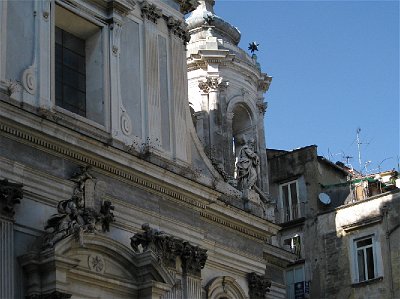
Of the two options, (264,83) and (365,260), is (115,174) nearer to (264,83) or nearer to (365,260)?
(264,83)

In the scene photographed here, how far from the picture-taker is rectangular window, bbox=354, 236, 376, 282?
31969mm

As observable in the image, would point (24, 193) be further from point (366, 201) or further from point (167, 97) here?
point (366, 201)

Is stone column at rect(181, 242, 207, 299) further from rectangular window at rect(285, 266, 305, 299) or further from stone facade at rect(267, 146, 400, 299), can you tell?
rectangular window at rect(285, 266, 305, 299)

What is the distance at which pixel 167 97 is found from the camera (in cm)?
2434

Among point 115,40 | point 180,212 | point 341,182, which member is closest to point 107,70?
point 115,40

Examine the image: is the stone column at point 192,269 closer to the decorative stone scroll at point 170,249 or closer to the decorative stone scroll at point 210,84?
the decorative stone scroll at point 170,249

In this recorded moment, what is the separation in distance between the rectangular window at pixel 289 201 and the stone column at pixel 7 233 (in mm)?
16404

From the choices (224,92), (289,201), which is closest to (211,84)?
(224,92)

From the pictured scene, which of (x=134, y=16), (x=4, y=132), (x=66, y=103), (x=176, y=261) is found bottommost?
(x=176, y=261)

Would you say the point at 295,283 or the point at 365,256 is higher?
the point at 365,256

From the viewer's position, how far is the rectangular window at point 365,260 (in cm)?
3197

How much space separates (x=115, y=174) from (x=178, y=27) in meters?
4.79

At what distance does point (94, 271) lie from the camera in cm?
2052

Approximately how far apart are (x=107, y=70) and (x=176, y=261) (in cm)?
389
